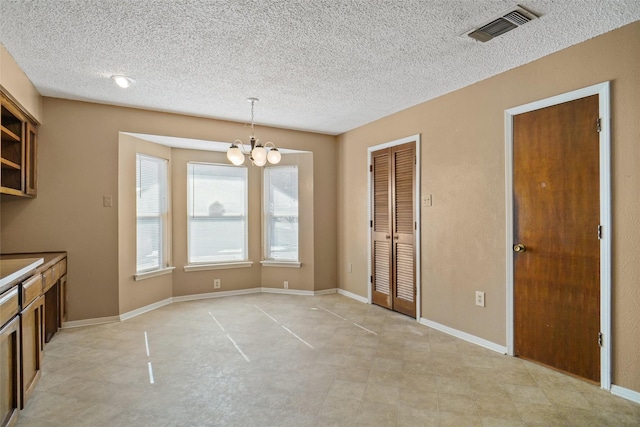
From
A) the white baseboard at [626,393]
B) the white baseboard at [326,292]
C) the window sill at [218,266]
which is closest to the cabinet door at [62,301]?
the window sill at [218,266]

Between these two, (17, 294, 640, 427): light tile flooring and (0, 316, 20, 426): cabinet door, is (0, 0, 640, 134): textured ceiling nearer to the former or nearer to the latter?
(0, 316, 20, 426): cabinet door

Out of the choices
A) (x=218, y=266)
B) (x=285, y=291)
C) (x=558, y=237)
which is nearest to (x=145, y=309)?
(x=218, y=266)

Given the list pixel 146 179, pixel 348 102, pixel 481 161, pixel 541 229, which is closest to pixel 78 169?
pixel 146 179

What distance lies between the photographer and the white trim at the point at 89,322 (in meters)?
3.81

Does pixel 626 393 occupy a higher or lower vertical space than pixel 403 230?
lower

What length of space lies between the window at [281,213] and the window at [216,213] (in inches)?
14.2

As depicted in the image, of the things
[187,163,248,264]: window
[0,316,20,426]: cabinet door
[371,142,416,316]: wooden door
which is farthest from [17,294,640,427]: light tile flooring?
[187,163,248,264]: window

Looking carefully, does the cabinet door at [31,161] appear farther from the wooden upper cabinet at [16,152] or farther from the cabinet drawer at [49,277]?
the cabinet drawer at [49,277]

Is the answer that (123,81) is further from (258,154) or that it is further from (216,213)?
(216,213)

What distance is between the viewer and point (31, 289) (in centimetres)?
237

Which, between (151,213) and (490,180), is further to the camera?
(151,213)

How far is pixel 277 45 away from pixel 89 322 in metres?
3.62

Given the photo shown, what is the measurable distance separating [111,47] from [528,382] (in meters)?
4.04

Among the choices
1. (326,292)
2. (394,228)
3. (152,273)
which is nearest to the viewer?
(394,228)
